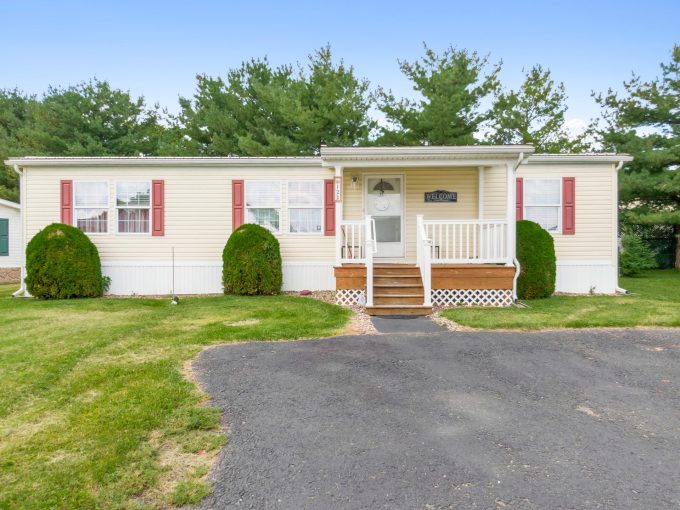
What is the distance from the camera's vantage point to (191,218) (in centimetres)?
930

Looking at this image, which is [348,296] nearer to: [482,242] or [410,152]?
[482,242]

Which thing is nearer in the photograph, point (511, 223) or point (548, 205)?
point (511, 223)

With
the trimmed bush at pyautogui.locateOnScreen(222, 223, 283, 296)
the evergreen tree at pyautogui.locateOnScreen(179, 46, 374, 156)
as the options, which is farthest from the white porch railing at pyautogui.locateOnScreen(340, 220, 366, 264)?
the evergreen tree at pyautogui.locateOnScreen(179, 46, 374, 156)

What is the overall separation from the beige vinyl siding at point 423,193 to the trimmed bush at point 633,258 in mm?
7352

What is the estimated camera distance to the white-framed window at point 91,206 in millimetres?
9180

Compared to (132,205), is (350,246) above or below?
below

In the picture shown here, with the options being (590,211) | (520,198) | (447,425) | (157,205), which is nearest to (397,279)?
(520,198)

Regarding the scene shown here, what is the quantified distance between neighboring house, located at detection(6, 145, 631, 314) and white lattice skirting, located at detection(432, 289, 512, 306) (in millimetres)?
1420

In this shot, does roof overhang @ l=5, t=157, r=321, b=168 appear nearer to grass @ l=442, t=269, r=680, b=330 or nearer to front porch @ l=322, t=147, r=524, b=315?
front porch @ l=322, t=147, r=524, b=315

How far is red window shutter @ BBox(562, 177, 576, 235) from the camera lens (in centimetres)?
913

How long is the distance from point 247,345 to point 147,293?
222 inches

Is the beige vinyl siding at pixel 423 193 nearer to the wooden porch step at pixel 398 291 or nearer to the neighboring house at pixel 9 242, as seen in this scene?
the wooden porch step at pixel 398 291

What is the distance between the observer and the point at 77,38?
14.5 metres

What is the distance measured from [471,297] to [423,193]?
2.82 meters
